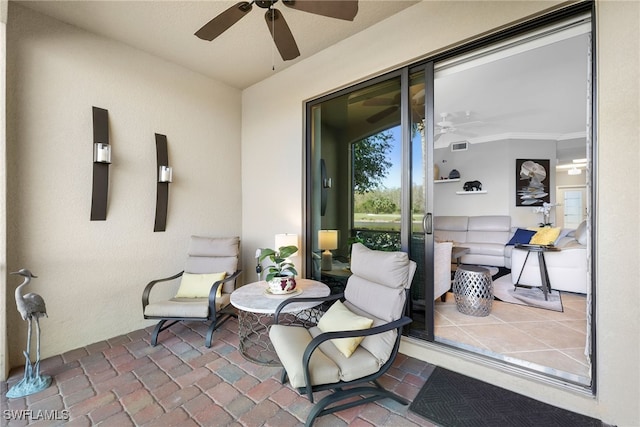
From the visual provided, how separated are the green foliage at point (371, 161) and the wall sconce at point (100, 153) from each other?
2.57m

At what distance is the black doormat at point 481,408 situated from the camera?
1.65 meters

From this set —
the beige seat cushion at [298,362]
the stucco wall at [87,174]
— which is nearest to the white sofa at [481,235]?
the beige seat cushion at [298,362]

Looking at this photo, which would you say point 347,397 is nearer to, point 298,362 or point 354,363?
point 354,363

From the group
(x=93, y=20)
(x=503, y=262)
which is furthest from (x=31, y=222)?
(x=503, y=262)

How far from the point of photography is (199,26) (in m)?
2.67

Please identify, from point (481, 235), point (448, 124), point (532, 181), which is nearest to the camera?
point (448, 124)

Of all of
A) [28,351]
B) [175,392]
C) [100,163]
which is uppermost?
[100,163]

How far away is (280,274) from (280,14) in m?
2.10

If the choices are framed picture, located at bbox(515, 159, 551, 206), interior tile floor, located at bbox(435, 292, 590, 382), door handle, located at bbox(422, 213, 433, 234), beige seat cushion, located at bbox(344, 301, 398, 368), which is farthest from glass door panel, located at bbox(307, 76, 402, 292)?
framed picture, located at bbox(515, 159, 551, 206)

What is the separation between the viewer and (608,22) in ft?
5.25

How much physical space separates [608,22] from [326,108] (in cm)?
235

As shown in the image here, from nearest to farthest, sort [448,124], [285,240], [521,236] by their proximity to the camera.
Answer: [285,240] → [448,124] → [521,236]

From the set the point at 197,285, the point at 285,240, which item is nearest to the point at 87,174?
the point at 197,285

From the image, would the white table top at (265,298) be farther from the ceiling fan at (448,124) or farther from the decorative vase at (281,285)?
the ceiling fan at (448,124)
